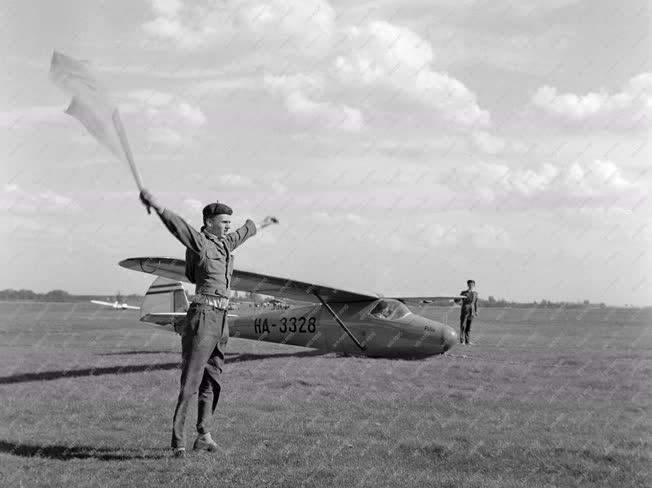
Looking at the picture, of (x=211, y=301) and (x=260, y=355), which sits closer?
(x=211, y=301)

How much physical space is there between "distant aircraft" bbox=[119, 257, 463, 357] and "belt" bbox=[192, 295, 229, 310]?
6545mm

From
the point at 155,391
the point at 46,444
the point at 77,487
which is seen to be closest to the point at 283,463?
the point at 77,487

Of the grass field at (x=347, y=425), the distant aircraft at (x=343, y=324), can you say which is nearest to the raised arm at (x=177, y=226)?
the grass field at (x=347, y=425)

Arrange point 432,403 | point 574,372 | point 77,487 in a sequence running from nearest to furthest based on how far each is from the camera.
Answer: point 77,487
point 432,403
point 574,372

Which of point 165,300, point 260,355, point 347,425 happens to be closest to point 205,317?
point 347,425

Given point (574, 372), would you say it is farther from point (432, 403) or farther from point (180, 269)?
point (180, 269)

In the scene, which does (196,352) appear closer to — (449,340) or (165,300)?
(449,340)

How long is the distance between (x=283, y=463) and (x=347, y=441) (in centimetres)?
117

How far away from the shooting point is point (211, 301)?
6250 mm

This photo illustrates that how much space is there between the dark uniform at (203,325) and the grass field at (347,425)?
481 mm

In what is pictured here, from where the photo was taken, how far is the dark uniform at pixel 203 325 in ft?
20.0

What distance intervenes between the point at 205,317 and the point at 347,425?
258 cm

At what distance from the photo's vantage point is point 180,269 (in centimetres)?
1189

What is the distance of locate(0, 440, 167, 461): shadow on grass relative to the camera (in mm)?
6105
